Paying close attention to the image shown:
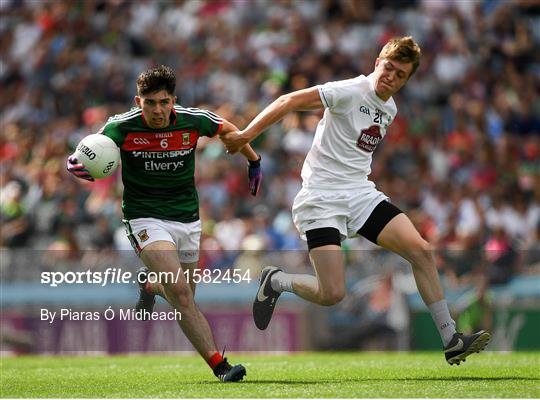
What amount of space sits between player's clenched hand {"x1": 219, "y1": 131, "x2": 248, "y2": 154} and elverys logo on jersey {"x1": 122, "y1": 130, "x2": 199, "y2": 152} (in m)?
0.31

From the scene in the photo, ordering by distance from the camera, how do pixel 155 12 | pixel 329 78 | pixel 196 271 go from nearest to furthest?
pixel 196 271, pixel 329 78, pixel 155 12

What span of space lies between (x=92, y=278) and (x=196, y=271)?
4240 millimetres

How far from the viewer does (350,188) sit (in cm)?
966

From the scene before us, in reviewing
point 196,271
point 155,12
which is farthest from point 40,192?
point 196,271

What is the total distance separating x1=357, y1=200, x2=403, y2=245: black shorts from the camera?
9477mm

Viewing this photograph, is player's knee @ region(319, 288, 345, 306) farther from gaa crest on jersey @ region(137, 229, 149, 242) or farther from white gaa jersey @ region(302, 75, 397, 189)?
gaa crest on jersey @ region(137, 229, 149, 242)

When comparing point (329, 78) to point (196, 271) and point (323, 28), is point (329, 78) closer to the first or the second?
point (323, 28)

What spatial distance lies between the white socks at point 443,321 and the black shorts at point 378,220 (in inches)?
26.4

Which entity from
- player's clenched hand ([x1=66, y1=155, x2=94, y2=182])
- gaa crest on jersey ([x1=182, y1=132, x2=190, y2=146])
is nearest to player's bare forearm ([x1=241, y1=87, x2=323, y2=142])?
gaa crest on jersey ([x1=182, y1=132, x2=190, y2=146])

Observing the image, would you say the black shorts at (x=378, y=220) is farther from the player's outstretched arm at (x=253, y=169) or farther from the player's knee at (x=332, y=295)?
the player's outstretched arm at (x=253, y=169)

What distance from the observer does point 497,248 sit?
47.6 ft

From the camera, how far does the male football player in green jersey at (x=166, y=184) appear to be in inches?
356

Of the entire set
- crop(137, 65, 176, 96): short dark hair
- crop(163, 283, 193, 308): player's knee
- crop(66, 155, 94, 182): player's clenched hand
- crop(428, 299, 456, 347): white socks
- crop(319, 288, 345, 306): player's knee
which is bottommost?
crop(428, 299, 456, 347): white socks

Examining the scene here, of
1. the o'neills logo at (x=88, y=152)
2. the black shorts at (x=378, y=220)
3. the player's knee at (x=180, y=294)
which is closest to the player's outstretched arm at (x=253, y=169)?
the black shorts at (x=378, y=220)
